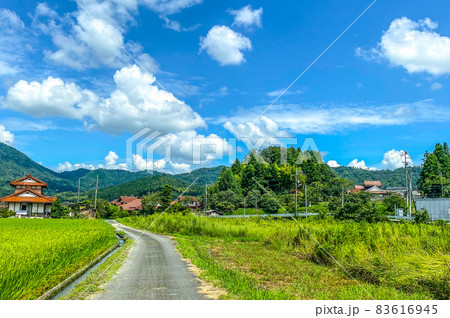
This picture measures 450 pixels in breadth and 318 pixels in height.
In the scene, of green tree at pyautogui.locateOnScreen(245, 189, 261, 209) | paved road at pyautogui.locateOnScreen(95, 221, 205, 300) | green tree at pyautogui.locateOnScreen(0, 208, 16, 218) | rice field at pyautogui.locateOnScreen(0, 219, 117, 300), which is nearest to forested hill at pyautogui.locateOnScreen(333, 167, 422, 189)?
green tree at pyautogui.locateOnScreen(245, 189, 261, 209)

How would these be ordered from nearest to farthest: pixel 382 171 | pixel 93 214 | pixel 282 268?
pixel 282 268 → pixel 93 214 → pixel 382 171

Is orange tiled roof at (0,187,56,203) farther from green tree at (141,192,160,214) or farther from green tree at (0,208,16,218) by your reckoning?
green tree at (141,192,160,214)

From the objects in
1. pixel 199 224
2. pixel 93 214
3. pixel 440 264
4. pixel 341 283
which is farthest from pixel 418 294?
pixel 93 214

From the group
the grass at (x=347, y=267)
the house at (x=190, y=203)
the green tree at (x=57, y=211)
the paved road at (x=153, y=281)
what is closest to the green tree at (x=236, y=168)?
the house at (x=190, y=203)

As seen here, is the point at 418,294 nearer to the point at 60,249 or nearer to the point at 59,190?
the point at 60,249

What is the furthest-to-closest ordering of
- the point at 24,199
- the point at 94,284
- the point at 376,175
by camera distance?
the point at 376,175
the point at 24,199
the point at 94,284

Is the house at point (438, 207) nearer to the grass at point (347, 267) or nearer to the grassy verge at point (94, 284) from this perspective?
the grass at point (347, 267)

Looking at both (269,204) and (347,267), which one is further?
(269,204)

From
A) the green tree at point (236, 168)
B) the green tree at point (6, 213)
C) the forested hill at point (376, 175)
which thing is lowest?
the green tree at point (6, 213)

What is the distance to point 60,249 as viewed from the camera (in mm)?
9273

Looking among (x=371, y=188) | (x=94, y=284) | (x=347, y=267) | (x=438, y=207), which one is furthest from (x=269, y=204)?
(x=371, y=188)

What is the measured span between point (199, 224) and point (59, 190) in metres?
153

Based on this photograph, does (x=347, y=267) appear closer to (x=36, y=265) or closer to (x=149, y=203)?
(x=36, y=265)

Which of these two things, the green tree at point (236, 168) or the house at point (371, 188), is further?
the house at point (371, 188)
